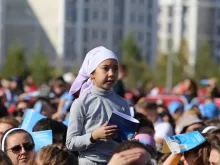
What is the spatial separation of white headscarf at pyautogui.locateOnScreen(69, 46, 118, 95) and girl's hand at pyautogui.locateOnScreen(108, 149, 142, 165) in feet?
6.39

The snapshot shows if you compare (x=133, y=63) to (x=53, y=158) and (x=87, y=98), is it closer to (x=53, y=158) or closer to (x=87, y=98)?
(x=87, y=98)

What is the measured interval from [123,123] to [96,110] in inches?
10.8

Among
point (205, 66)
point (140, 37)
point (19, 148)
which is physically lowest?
point (140, 37)

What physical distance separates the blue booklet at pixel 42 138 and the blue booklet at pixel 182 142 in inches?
64.5

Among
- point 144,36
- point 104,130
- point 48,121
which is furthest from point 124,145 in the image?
point 144,36

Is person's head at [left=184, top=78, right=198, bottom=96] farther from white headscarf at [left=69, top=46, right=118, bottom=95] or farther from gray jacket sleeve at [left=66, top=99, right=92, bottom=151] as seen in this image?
gray jacket sleeve at [left=66, top=99, right=92, bottom=151]

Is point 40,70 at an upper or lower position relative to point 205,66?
upper

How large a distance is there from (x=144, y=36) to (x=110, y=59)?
359 ft

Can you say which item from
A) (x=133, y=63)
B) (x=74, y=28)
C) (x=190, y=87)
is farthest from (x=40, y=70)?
(x=190, y=87)

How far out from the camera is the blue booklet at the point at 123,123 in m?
6.18

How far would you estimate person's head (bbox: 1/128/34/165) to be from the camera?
646 cm

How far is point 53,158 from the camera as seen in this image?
5656 millimetres

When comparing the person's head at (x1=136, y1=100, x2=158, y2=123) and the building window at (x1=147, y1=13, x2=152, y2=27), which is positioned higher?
the person's head at (x1=136, y1=100, x2=158, y2=123)

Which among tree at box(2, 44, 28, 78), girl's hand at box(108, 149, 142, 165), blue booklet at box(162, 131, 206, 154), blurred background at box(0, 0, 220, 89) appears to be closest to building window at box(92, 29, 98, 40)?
blurred background at box(0, 0, 220, 89)
